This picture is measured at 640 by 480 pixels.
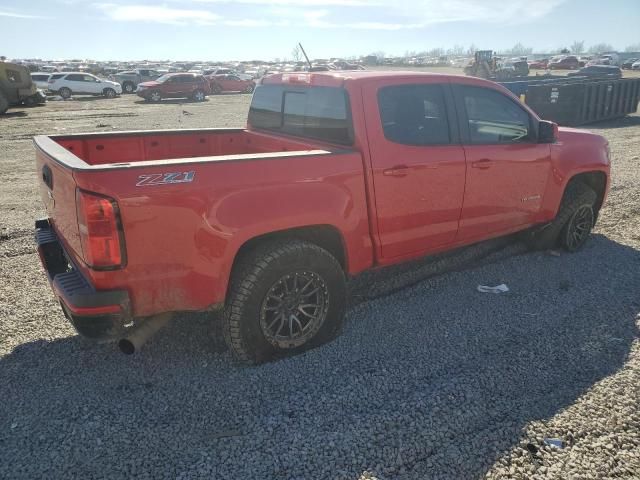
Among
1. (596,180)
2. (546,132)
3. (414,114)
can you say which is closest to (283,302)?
(414,114)

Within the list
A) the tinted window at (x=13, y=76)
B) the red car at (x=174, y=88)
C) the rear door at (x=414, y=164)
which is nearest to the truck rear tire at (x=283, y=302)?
the rear door at (x=414, y=164)

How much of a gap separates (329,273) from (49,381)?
2.02 meters

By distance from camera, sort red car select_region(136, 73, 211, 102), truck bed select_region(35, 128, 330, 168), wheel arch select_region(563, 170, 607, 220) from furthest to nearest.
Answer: red car select_region(136, 73, 211, 102) → wheel arch select_region(563, 170, 607, 220) → truck bed select_region(35, 128, 330, 168)

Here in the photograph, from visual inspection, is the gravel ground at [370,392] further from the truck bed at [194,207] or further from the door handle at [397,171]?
the door handle at [397,171]

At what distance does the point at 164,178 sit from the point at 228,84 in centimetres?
3392

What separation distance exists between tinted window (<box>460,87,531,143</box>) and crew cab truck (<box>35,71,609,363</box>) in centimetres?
1

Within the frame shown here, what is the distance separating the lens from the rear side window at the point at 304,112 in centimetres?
370

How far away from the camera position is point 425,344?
368 cm

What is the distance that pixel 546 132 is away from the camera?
4.61m

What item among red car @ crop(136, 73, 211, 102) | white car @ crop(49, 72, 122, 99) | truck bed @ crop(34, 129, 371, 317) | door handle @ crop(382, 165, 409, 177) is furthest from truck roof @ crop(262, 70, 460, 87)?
white car @ crop(49, 72, 122, 99)

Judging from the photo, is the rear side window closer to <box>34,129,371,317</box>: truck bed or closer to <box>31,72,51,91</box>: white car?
<box>34,129,371,317</box>: truck bed

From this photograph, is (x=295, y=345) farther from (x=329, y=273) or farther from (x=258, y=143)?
(x=258, y=143)

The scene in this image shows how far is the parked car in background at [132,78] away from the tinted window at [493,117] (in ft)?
112

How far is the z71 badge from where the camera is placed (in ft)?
8.77
